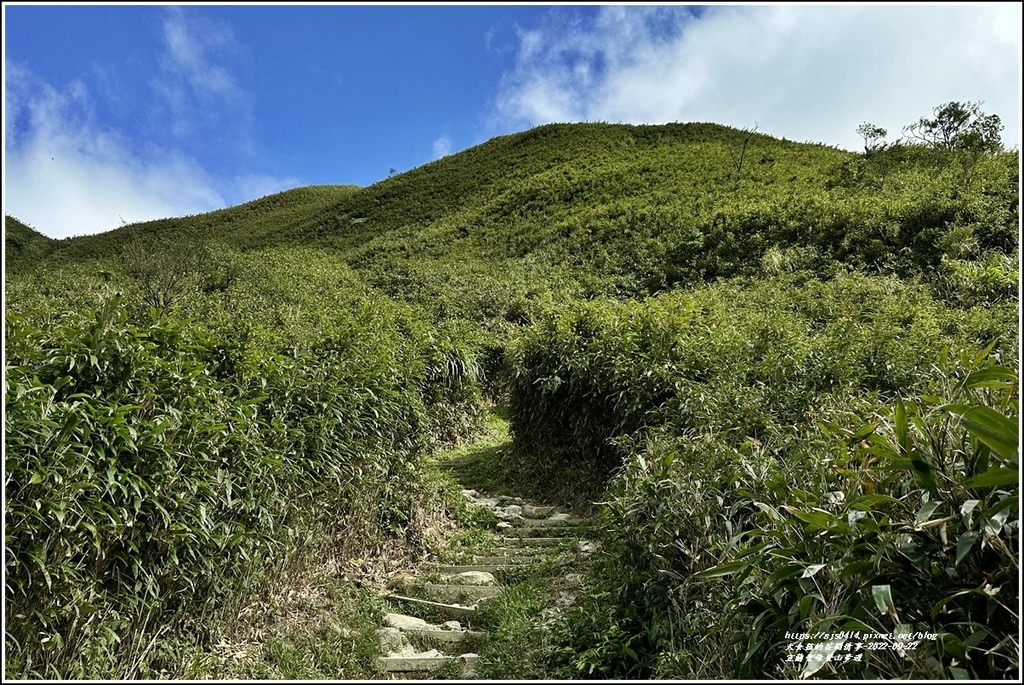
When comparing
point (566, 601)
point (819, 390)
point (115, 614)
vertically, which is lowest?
point (566, 601)

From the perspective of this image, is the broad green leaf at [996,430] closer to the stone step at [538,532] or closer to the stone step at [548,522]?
the stone step at [538,532]

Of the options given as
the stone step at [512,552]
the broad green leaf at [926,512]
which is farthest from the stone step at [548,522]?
the broad green leaf at [926,512]

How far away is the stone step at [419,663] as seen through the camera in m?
3.52

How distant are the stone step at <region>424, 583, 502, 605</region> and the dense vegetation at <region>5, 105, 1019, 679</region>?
0.66 metres

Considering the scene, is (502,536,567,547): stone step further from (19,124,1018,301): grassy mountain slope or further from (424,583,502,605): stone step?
(19,124,1018,301): grassy mountain slope

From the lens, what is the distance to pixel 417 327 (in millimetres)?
9039

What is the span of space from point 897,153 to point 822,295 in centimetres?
1049

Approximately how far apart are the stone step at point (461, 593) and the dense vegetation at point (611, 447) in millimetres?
655

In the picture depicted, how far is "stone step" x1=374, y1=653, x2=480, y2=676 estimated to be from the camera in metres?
3.52

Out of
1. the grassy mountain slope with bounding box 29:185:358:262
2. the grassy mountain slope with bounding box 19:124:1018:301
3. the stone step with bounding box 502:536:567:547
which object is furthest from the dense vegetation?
the grassy mountain slope with bounding box 29:185:358:262

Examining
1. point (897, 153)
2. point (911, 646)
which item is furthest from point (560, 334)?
point (897, 153)

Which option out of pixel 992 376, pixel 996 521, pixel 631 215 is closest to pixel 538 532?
pixel 996 521

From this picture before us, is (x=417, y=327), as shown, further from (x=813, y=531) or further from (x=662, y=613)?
(x=813, y=531)

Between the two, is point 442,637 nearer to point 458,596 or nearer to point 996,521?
point 458,596
